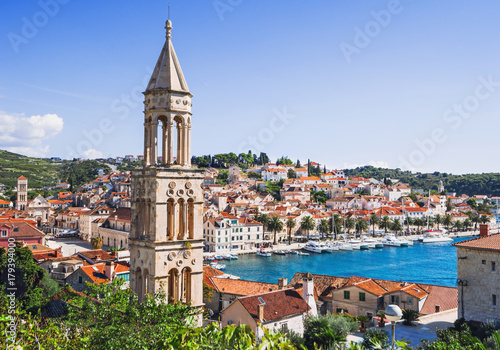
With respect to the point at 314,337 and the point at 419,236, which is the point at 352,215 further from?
the point at 314,337

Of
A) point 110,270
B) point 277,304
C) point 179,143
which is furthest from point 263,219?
point 179,143

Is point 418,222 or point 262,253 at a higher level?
point 418,222

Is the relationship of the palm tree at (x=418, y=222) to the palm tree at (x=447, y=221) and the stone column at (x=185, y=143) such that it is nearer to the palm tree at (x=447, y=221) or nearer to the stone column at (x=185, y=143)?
the palm tree at (x=447, y=221)

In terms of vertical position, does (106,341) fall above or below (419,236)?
above

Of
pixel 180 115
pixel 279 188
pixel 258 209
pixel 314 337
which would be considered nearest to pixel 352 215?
pixel 258 209

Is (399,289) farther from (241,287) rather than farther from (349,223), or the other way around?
(349,223)

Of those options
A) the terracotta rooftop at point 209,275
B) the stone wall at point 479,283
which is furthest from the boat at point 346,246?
the stone wall at point 479,283

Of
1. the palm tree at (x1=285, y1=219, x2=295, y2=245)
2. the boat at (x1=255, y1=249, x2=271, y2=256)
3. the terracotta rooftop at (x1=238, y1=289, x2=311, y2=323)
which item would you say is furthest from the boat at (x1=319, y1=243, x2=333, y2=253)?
the terracotta rooftop at (x1=238, y1=289, x2=311, y2=323)
